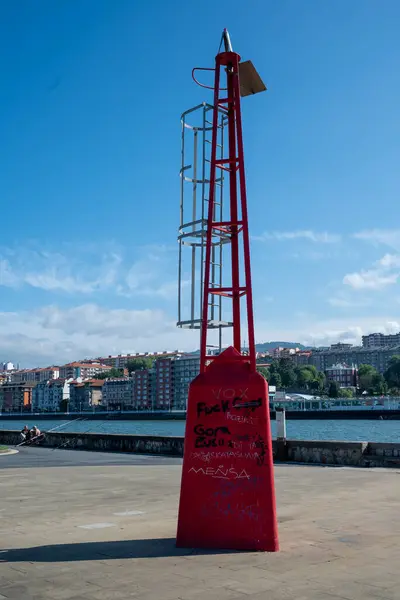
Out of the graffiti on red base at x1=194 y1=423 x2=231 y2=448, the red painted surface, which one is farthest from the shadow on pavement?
the graffiti on red base at x1=194 y1=423 x2=231 y2=448

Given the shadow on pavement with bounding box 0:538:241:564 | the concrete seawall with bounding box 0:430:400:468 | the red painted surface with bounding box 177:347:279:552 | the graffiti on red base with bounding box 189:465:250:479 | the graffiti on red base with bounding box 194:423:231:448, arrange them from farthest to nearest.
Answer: the concrete seawall with bounding box 0:430:400:468 < the graffiti on red base with bounding box 194:423:231:448 < the graffiti on red base with bounding box 189:465:250:479 < the red painted surface with bounding box 177:347:279:552 < the shadow on pavement with bounding box 0:538:241:564

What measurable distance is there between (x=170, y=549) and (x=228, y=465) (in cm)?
122

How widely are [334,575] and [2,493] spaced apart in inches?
367

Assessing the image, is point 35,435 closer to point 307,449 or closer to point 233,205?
point 307,449

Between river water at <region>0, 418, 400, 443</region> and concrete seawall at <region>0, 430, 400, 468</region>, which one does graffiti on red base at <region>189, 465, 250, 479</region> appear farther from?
river water at <region>0, 418, 400, 443</region>

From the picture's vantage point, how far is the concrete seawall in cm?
1883

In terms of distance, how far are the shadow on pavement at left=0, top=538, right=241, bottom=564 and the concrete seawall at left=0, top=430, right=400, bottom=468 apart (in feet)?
40.2

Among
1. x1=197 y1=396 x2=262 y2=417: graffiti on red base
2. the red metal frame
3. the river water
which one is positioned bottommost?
the river water

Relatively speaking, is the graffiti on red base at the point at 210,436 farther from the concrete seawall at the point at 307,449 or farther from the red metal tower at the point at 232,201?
the concrete seawall at the point at 307,449

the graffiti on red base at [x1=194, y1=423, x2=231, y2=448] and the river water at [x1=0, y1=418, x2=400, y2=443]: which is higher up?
the graffiti on red base at [x1=194, y1=423, x2=231, y2=448]

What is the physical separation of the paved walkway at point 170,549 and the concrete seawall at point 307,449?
163 inches

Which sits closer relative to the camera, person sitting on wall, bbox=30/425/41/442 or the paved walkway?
the paved walkway

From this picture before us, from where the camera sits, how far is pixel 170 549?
765 centimetres

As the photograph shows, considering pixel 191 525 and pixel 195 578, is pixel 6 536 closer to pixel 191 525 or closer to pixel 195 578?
pixel 191 525
